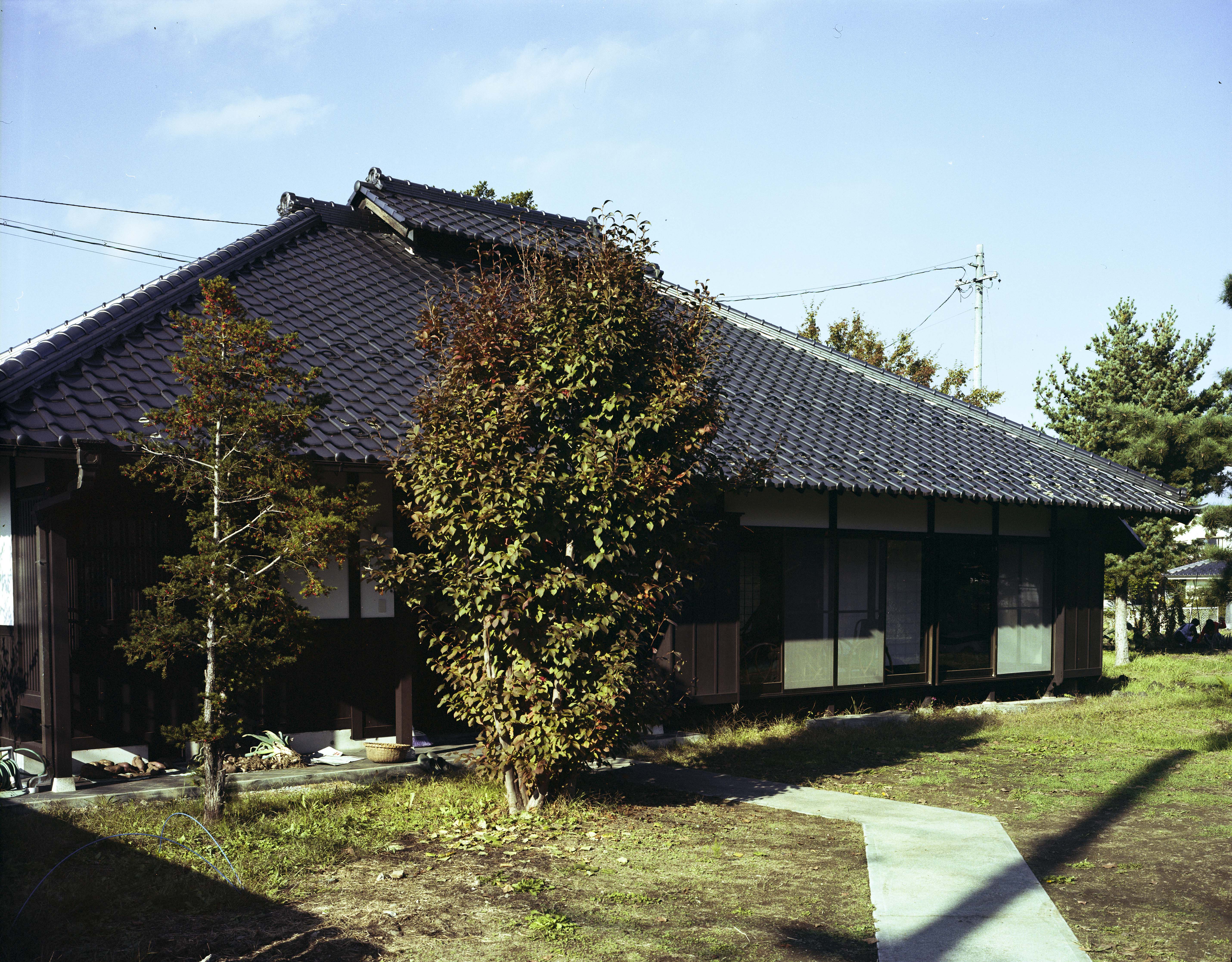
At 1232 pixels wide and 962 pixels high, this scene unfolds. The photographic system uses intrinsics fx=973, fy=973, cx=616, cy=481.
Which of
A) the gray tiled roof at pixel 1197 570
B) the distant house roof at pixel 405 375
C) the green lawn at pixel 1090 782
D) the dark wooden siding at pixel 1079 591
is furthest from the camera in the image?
the gray tiled roof at pixel 1197 570

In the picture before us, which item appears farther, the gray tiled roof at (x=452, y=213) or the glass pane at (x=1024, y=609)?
the glass pane at (x=1024, y=609)

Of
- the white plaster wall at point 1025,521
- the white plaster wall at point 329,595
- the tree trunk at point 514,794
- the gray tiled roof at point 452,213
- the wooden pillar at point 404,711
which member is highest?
the gray tiled roof at point 452,213

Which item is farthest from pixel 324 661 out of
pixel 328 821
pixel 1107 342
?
pixel 1107 342

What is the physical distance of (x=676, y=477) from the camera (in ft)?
26.2

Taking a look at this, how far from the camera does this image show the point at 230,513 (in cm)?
775

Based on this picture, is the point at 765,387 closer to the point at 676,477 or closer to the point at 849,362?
the point at 849,362

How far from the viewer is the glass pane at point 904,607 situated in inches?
565

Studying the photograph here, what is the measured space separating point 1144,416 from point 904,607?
11.4 metres

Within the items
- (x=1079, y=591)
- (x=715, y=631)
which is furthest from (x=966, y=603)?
(x=715, y=631)

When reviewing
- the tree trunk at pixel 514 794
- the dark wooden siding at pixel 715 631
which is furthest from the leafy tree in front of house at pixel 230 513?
the dark wooden siding at pixel 715 631

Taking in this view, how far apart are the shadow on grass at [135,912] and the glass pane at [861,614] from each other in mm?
9245

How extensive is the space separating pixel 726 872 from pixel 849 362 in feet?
43.2

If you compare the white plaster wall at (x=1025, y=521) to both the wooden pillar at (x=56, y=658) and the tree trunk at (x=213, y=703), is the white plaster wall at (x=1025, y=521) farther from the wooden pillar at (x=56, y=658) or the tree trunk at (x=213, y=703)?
the wooden pillar at (x=56, y=658)

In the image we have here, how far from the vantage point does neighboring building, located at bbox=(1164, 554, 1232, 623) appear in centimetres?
3606
